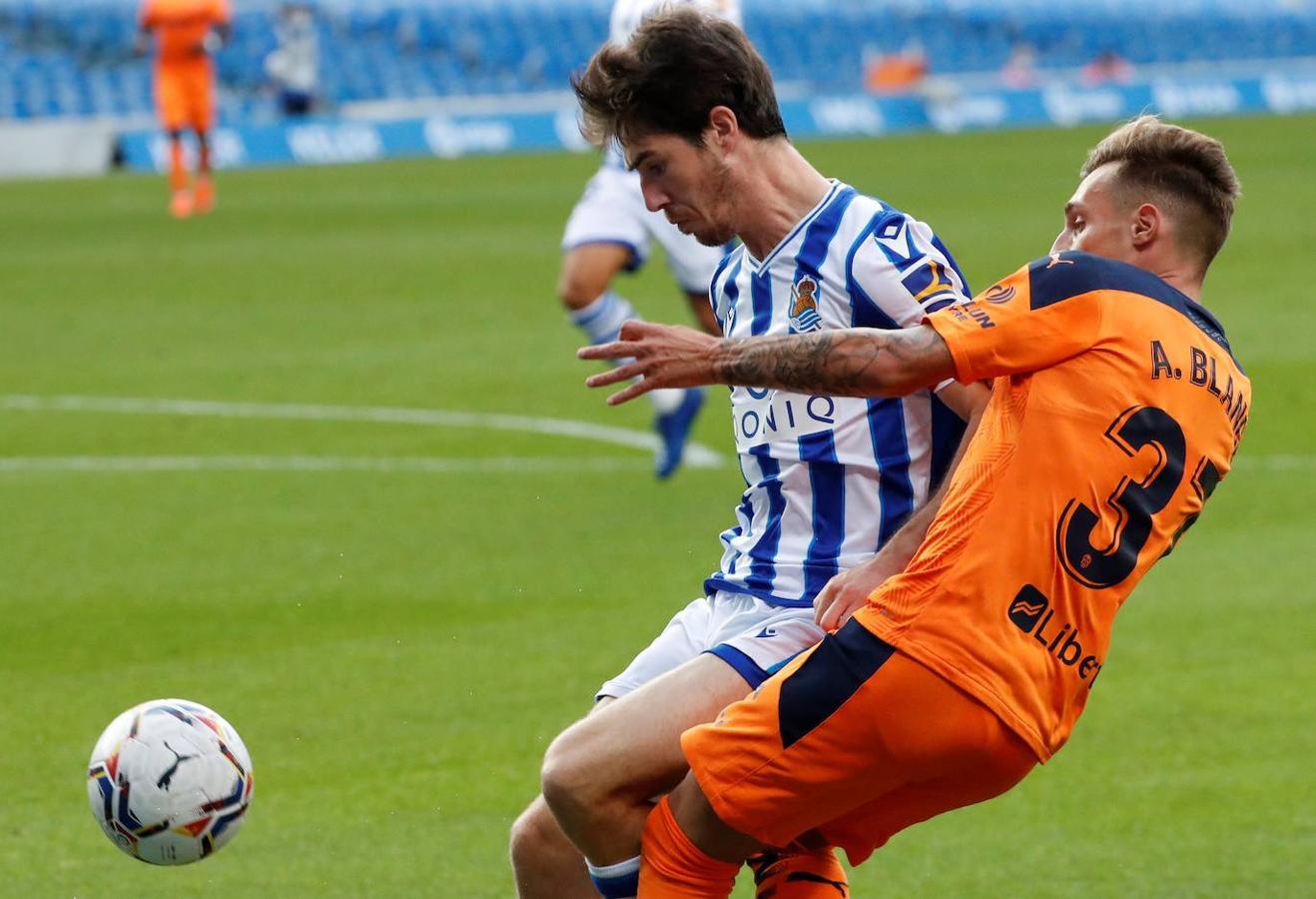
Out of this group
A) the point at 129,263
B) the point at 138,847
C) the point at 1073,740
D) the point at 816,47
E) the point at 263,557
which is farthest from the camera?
the point at 816,47

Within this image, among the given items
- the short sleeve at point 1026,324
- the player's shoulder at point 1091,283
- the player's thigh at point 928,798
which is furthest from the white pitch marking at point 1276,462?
the short sleeve at point 1026,324

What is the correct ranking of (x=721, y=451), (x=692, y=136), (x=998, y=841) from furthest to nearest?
1. (x=721, y=451)
2. (x=998, y=841)
3. (x=692, y=136)

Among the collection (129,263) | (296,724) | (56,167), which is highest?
(296,724)

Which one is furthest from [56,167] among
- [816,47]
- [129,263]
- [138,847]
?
[138,847]

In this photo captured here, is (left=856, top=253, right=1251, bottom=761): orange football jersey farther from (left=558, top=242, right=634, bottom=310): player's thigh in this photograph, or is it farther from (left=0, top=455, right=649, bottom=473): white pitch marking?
(left=0, top=455, right=649, bottom=473): white pitch marking

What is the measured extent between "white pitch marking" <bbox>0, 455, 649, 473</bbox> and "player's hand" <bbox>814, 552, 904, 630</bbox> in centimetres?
A: 709

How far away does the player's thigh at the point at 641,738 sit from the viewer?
374 cm

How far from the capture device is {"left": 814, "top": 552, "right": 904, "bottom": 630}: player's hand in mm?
3756

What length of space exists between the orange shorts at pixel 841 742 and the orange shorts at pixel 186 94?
2129 cm

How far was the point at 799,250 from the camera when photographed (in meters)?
4.02

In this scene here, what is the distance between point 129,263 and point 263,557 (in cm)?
1176

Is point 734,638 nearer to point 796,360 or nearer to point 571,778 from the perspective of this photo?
point 571,778

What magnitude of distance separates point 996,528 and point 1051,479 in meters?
0.12

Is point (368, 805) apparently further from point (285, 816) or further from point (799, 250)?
point (799, 250)
